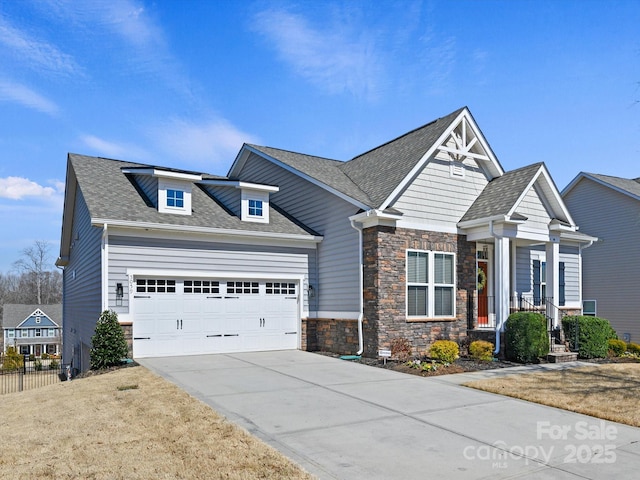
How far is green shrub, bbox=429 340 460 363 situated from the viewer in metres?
13.3

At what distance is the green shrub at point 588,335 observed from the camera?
1490cm

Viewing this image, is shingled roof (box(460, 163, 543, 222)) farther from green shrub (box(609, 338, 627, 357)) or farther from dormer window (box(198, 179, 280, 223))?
dormer window (box(198, 179, 280, 223))

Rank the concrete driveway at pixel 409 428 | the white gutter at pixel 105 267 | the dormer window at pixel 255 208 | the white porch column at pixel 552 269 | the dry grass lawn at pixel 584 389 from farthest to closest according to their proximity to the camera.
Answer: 1. the dormer window at pixel 255 208
2. the white porch column at pixel 552 269
3. the white gutter at pixel 105 267
4. the dry grass lawn at pixel 584 389
5. the concrete driveway at pixel 409 428

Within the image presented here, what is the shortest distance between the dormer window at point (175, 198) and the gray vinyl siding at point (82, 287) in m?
2.25

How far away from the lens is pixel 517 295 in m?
16.9

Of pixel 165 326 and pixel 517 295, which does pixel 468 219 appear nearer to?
pixel 517 295

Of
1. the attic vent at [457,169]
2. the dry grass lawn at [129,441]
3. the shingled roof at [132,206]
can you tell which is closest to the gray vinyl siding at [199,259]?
the shingled roof at [132,206]

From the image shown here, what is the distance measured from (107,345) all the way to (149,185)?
17.8ft

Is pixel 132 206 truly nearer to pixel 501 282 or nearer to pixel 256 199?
pixel 256 199

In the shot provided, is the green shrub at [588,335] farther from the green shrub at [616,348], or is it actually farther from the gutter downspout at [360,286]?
the gutter downspout at [360,286]

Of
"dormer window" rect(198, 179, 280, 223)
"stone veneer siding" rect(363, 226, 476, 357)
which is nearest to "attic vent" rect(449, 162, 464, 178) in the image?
"stone veneer siding" rect(363, 226, 476, 357)

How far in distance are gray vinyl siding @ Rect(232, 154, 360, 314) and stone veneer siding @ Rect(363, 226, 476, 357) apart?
64cm

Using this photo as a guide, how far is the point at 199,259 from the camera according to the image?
14453 millimetres

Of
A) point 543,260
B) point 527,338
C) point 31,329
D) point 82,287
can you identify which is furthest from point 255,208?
point 31,329
